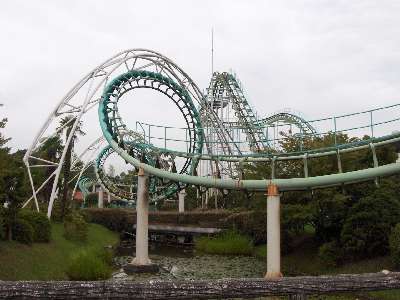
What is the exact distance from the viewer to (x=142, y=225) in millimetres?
22938

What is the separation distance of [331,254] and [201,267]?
249 inches

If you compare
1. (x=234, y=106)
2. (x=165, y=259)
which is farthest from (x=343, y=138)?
(x=234, y=106)

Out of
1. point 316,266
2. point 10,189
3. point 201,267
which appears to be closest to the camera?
point 10,189

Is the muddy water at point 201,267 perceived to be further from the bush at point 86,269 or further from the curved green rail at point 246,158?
the curved green rail at point 246,158

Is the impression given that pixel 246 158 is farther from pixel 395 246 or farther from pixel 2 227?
pixel 2 227

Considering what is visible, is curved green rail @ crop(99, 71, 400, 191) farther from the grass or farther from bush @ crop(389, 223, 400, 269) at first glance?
the grass

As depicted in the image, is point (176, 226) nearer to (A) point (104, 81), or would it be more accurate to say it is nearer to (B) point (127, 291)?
(A) point (104, 81)

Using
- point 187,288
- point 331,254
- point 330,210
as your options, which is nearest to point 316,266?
point 331,254

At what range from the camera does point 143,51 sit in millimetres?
29188

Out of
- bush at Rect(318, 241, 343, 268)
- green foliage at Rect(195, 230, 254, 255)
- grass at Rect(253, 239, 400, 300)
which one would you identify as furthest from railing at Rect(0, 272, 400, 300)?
green foliage at Rect(195, 230, 254, 255)

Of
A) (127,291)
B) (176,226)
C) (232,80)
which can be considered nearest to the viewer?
(127,291)

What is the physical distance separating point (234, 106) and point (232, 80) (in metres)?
2.22

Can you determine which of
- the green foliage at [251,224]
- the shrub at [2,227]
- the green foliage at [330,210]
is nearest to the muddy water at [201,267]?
the green foliage at [251,224]

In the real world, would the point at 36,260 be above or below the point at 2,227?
below
